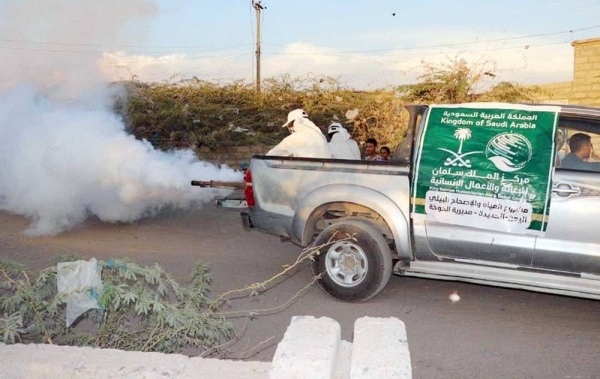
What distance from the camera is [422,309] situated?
633cm

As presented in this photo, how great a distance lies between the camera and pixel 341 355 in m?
3.02

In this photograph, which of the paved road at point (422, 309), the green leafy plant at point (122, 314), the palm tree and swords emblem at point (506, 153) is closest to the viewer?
the green leafy plant at point (122, 314)

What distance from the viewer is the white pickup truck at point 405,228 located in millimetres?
5512

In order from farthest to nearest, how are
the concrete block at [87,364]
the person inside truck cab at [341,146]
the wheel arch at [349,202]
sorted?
the person inside truck cab at [341,146], the wheel arch at [349,202], the concrete block at [87,364]

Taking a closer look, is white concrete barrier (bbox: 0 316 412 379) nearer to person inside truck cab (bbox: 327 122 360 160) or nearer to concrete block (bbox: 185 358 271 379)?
concrete block (bbox: 185 358 271 379)

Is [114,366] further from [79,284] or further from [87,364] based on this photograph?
[79,284]

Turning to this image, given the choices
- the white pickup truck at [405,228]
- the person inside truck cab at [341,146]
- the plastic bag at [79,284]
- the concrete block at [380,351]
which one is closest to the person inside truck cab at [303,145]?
the person inside truck cab at [341,146]

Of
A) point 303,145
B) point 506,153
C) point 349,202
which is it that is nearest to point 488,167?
point 506,153

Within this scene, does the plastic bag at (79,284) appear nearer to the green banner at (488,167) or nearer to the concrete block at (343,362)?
the concrete block at (343,362)

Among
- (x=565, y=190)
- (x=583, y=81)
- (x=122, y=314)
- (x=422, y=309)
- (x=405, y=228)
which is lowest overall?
(x=422, y=309)

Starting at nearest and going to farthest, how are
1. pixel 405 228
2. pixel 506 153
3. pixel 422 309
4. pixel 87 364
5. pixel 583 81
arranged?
pixel 87 364 → pixel 506 153 → pixel 405 228 → pixel 422 309 → pixel 583 81

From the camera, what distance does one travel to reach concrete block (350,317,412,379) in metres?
2.63

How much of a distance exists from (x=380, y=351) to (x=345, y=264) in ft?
11.9

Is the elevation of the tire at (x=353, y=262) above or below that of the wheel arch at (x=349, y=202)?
below
